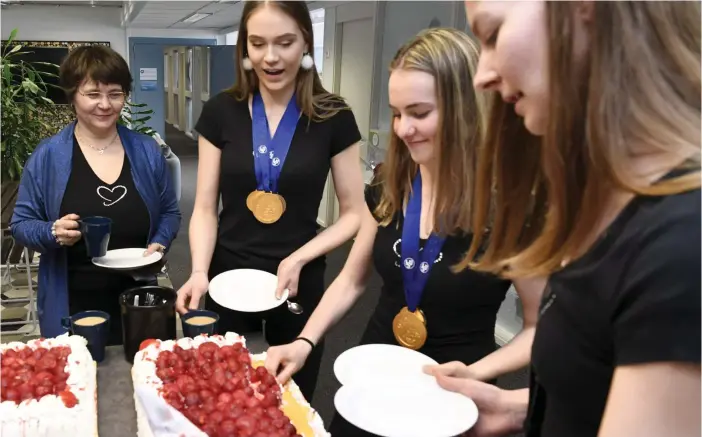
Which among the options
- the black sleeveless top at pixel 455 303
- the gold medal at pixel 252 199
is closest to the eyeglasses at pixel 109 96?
the gold medal at pixel 252 199

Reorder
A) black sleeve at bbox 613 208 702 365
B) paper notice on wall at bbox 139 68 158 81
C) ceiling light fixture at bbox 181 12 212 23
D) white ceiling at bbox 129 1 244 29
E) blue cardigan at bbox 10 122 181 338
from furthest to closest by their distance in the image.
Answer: paper notice on wall at bbox 139 68 158 81 → ceiling light fixture at bbox 181 12 212 23 → white ceiling at bbox 129 1 244 29 → blue cardigan at bbox 10 122 181 338 → black sleeve at bbox 613 208 702 365

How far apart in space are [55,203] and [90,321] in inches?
28.0

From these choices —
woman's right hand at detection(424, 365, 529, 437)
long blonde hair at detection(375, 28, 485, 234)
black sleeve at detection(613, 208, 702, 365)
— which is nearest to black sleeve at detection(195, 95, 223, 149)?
long blonde hair at detection(375, 28, 485, 234)

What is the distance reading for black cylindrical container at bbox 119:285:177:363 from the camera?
1.39 metres

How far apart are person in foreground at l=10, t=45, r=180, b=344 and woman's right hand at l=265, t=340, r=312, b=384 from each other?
774 millimetres

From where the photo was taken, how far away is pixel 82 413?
3.70ft

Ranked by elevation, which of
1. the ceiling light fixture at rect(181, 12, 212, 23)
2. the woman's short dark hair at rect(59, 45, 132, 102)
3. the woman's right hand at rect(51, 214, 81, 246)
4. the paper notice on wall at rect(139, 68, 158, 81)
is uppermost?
the ceiling light fixture at rect(181, 12, 212, 23)

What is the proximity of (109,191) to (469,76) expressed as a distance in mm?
1334

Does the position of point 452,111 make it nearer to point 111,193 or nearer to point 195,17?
point 111,193

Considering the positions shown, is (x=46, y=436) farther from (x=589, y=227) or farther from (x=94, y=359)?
(x=589, y=227)

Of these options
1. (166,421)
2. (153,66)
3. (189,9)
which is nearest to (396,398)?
(166,421)

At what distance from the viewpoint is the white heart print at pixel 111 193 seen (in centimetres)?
198

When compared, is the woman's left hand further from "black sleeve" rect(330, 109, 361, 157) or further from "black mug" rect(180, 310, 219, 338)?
"black sleeve" rect(330, 109, 361, 157)

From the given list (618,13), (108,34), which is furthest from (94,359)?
(108,34)
